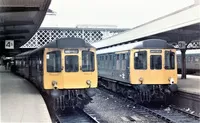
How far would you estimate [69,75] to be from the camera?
1227cm

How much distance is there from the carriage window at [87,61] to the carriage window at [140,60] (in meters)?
2.41

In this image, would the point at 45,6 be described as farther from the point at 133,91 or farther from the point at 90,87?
the point at 133,91

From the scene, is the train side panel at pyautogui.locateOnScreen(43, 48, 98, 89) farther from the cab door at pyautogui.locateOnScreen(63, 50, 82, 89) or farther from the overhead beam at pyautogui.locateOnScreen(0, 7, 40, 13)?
the overhead beam at pyautogui.locateOnScreen(0, 7, 40, 13)

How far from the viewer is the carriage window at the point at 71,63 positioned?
12.3 metres

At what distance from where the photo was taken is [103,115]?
12.8 m

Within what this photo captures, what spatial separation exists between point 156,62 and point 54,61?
14.1 feet

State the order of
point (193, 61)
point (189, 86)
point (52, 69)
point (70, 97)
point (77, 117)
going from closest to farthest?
point (77, 117) → point (70, 97) → point (52, 69) → point (189, 86) → point (193, 61)

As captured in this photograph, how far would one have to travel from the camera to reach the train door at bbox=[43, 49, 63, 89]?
12234 millimetres

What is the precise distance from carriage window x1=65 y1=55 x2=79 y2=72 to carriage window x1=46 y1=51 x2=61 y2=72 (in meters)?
0.27

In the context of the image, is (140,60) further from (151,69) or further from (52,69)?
(52,69)

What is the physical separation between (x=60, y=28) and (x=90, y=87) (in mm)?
31552

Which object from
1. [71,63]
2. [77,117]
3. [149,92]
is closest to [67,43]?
[71,63]

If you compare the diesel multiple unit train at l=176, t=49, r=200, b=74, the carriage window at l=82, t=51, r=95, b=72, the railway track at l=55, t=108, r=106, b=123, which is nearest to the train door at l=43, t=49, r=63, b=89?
the carriage window at l=82, t=51, r=95, b=72

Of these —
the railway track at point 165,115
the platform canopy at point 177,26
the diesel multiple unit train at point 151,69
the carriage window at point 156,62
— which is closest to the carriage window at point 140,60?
the diesel multiple unit train at point 151,69
